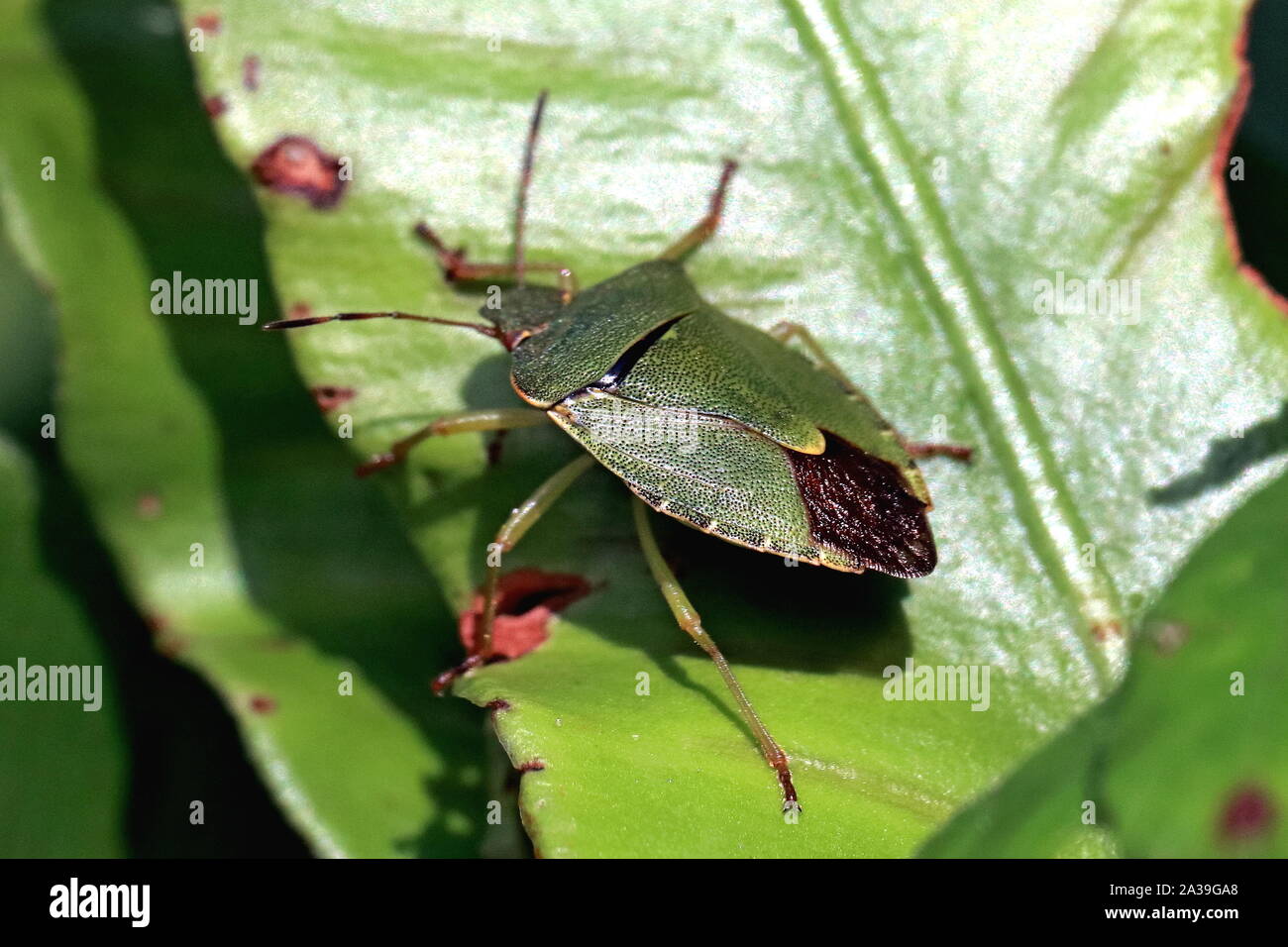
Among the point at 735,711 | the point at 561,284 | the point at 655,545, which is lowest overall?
the point at 735,711

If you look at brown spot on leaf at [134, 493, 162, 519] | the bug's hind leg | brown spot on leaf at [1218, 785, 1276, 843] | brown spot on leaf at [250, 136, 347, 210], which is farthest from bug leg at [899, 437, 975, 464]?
brown spot on leaf at [134, 493, 162, 519]

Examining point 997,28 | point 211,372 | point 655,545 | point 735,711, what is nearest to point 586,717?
point 735,711

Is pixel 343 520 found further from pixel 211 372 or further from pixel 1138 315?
pixel 1138 315

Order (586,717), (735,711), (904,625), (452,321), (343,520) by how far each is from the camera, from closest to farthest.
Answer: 1. (586,717)
2. (735,711)
3. (904,625)
4. (452,321)
5. (343,520)

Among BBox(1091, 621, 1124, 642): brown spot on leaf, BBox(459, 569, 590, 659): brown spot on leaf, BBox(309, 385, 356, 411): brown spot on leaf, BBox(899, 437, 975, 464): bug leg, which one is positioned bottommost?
BBox(1091, 621, 1124, 642): brown spot on leaf

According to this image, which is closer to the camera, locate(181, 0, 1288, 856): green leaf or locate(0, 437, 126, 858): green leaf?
locate(181, 0, 1288, 856): green leaf

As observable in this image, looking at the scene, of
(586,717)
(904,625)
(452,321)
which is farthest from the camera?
(452,321)

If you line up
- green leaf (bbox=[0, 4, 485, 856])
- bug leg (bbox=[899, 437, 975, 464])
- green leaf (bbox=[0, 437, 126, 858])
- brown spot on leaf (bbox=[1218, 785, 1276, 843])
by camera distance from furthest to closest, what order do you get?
green leaf (bbox=[0, 4, 485, 856])
green leaf (bbox=[0, 437, 126, 858])
bug leg (bbox=[899, 437, 975, 464])
brown spot on leaf (bbox=[1218, 785, 1276, 843])

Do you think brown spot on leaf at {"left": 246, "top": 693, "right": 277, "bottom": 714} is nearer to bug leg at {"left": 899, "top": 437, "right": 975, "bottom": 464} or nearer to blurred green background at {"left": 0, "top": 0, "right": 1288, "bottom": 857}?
blurred green background at {"left": 0, "top": 0, "right": 1288, "bottom": 857}

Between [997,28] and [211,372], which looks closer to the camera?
[997,28]
